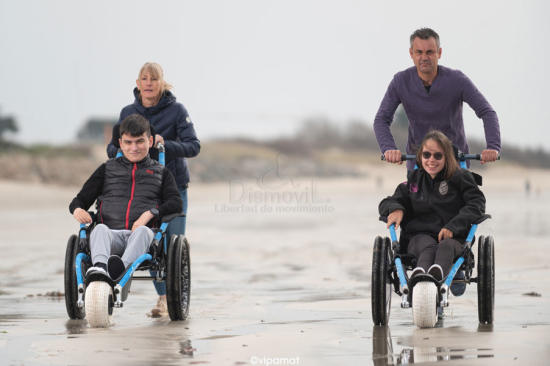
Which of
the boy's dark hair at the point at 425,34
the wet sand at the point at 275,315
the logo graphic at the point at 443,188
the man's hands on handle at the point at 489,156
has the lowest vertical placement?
the wet sand at the point at 275,315

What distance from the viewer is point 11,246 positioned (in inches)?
582

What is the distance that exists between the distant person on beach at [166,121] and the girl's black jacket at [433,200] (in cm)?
171

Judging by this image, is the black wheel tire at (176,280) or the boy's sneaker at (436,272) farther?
the black wheel tire at (176,280)

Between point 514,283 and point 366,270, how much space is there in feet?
6.85

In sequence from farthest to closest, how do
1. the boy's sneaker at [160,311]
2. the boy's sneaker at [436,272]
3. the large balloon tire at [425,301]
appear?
the boy's sneaker at [160,311] < the boy's sneaker at [436,272] < the large balloon tire at [425,301]

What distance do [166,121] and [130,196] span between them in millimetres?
937

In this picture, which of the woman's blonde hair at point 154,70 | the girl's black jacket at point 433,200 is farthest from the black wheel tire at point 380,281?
the woman's blonde hair at point 154,70

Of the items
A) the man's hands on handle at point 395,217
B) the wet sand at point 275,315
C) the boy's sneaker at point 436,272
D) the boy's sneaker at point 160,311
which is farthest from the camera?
the boy's sneaker at point 160,311

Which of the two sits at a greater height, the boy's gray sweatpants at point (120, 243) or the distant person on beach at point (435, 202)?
the distant person on beach at point (435, 202)

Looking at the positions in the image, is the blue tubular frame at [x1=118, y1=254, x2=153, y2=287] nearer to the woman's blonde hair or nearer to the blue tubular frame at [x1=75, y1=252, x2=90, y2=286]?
the blue tubular frame at [x1=75, y1=252, x2=90, y2=286]

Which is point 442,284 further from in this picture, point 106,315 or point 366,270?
point 366,270

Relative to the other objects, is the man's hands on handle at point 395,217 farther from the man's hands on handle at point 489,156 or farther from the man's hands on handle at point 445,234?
the man's hands on handle at point 489,156

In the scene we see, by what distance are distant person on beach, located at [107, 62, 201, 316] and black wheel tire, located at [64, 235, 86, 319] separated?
69cm

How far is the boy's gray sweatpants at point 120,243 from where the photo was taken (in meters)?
6.24
